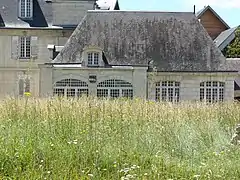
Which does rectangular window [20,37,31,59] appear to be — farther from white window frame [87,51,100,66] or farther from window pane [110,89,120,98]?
window pane [110,89,120,98]

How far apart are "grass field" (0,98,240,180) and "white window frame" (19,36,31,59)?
26.4 meters

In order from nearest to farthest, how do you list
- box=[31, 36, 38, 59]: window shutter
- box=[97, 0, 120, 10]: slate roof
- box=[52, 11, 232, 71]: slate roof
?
box=[52, 11, 232, 71]: slate roof → box=[31, 36, 38, 59]: window shutter → box=[97, 0, 120, 10]: slate roof

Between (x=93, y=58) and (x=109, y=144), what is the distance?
22481 mm

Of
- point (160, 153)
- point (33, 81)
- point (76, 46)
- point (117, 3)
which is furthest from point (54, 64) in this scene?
point (160, 153)

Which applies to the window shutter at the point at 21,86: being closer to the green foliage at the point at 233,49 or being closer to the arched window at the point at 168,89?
the arched window at the point at 168,89

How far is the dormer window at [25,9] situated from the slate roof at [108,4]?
745 centimetres

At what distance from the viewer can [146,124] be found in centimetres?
929

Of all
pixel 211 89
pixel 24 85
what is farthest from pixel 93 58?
pixel 24 85

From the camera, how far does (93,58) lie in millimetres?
29703

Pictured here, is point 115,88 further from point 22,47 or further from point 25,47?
point 22,47

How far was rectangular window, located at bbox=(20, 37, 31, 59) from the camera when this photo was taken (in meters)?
36.7

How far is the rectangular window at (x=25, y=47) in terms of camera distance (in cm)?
3669

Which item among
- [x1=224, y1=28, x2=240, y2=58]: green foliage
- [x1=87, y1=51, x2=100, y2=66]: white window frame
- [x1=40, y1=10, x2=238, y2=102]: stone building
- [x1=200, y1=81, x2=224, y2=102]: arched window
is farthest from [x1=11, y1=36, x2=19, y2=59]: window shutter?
[x1=224, y1=28, x2=240, y2=58]: green foliage

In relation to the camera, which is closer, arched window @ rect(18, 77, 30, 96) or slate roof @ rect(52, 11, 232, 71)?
slate roof @ rect(52, 11, 232, 71)
